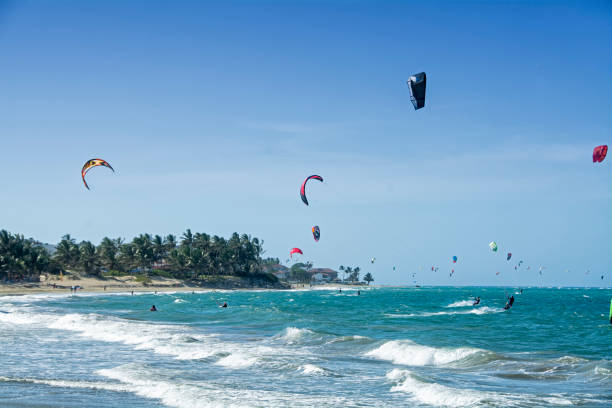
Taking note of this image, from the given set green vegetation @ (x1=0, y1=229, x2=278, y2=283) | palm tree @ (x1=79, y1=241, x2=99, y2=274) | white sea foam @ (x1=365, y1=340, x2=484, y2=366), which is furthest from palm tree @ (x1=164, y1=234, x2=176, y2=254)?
white sea foam @ (x1=365, y1=340, x2=484, y2=366)

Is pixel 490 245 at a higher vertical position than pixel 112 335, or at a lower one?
higher

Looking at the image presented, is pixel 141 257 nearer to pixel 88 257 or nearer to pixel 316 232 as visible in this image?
pixel 88 257

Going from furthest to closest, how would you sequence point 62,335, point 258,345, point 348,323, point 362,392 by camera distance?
point 348,323 < point 62,335 < point 258,345 < point 362,392

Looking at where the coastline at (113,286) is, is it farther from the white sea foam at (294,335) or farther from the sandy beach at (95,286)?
the white sea foam at (294,335)

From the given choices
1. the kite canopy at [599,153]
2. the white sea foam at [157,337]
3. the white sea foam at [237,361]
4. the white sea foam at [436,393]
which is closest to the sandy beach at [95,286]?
the white sea foam at [157,337]

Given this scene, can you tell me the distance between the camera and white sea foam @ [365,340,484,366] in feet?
64.1

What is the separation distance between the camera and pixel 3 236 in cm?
8062

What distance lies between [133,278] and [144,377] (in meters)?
94.1

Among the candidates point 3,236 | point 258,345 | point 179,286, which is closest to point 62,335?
point 258,345

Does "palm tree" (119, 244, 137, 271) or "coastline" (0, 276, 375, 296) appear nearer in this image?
"coastline" (0, 276, 375, 296)

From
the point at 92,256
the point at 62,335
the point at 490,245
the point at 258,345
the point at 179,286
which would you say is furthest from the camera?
the point at 179,286

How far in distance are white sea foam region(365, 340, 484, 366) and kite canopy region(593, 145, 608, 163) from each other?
7.87 metres

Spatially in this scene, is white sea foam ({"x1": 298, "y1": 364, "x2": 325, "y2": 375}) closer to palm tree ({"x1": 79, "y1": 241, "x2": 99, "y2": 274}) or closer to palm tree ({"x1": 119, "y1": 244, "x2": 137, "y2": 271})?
palm tree ({"x1": 79, "y1": 241, "x2": 99, "y2": 274})

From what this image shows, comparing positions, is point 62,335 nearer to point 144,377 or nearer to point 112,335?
point 112,335
